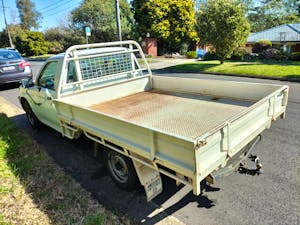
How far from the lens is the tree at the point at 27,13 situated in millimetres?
68000

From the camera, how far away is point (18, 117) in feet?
23.8

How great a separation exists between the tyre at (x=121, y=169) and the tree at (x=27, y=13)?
7614cm

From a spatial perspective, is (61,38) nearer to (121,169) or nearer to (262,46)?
(262,46)

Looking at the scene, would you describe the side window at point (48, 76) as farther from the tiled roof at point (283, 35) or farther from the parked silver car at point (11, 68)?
the tiled roof at point (283, 35)

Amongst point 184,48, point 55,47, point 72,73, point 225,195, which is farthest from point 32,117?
point 55,47

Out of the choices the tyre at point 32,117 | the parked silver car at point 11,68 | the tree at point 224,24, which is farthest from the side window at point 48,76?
the tree at point 224,24

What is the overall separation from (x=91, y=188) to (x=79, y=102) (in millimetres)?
Result: 1659

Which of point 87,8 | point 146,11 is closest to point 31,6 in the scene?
point 87,8

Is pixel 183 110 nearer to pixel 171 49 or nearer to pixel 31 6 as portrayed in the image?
pixel 171 49

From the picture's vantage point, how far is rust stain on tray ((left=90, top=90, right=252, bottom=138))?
3.34m

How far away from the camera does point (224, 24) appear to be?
13.9 m

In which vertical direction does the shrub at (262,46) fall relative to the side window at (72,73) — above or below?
above

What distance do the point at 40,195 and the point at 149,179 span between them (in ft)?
5.51

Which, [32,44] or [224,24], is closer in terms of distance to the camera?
[224,24]
